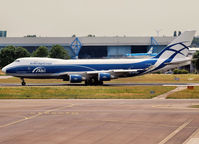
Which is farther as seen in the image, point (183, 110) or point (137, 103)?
point (137, 103)

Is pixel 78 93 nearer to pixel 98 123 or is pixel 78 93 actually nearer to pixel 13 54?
pixel 98 123

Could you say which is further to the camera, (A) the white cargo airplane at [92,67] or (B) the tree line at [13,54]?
(B) the tree line at [13,54]

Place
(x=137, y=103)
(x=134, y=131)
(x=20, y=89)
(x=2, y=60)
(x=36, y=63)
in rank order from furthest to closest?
1. (x=2, y=60)
2. (x=36, y=63)
3. (x=20, y=89)
4. (x=137, y=103)
5. (x=134, y=131)

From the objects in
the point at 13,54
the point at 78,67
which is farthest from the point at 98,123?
the point at 13,54

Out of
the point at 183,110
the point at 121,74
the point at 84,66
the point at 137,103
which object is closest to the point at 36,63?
the point at 84,66

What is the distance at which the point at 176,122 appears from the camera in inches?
1206

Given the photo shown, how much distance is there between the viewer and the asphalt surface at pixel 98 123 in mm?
24531

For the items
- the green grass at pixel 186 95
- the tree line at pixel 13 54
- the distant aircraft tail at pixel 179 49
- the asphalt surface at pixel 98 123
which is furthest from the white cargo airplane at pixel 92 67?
the tree line at pixel 13 54

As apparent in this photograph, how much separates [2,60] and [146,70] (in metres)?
88.0

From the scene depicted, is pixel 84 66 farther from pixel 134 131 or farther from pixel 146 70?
pixel 134 131

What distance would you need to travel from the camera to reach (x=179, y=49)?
73.8 meters

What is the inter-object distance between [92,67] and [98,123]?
137 ft

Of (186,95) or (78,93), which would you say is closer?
(186,95)

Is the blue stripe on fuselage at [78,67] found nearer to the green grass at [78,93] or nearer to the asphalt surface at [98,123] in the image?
the green grass at [78,93]
